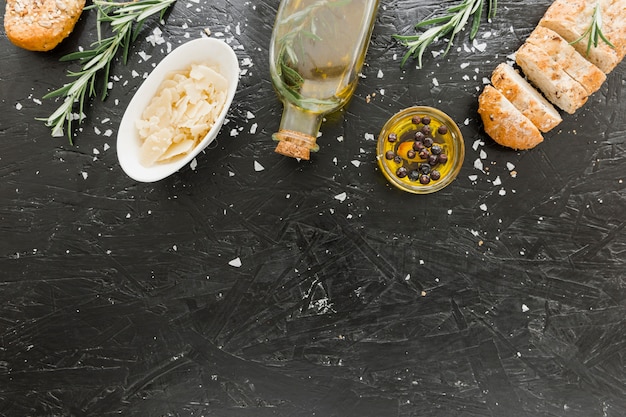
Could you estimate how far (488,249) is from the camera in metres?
1.35

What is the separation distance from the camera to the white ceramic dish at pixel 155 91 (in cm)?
121

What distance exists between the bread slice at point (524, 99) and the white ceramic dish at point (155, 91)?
2.07 feet

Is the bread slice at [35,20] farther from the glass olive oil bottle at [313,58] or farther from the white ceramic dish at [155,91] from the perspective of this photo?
the glass olive oil bottle at [313,58]

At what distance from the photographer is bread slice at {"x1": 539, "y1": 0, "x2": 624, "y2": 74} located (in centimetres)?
123

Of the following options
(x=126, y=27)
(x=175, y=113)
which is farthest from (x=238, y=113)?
(x=126, y=27)

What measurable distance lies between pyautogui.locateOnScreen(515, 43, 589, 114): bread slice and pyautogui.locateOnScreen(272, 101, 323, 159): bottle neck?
0.52m

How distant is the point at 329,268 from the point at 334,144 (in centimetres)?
32

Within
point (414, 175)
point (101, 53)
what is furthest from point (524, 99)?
point (101, 53)

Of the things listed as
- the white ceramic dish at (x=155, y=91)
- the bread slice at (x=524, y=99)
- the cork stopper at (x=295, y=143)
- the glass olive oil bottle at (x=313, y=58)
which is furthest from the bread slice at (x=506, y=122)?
the white ceramic dish at (x=155, y=91)

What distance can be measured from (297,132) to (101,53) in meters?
0.56

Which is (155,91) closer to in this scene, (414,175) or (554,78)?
(414,175)

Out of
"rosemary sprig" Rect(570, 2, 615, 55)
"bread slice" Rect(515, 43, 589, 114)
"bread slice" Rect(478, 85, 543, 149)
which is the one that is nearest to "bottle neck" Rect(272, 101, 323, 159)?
"bread slice" Rect(478, 85, 543, 149)

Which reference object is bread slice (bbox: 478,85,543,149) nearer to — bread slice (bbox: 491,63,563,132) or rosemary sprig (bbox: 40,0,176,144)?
bread slice (bbox: 491,63,563,132)

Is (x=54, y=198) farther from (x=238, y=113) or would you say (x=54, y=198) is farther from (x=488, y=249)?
(x=488, y=249)
